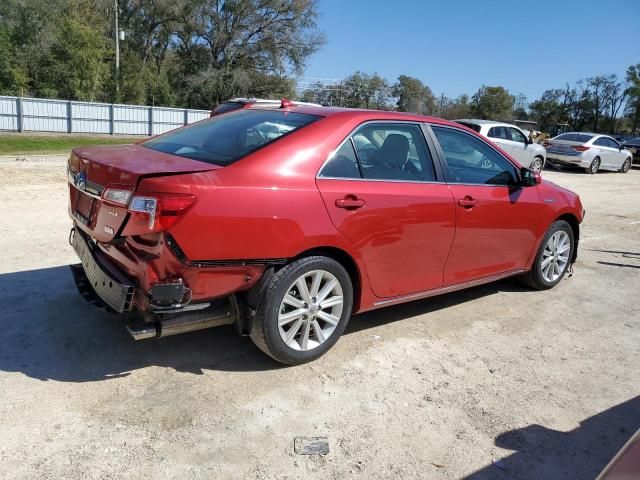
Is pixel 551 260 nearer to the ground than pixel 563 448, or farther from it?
farther from it

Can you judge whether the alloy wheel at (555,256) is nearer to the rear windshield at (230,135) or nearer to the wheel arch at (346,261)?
the wheel arch at (346,261)

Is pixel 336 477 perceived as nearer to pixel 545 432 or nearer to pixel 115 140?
pixel 545 432

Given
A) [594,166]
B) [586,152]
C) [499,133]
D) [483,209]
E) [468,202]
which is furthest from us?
[594,166]

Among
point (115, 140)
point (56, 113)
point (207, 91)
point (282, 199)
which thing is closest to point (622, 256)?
point (282, 199)

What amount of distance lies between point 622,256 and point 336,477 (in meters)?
6.35

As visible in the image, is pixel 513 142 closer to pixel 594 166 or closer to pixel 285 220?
pixel 594 166

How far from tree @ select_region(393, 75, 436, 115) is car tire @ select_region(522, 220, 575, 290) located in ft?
188

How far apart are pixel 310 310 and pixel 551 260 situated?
3.17 metres

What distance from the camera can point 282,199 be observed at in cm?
339

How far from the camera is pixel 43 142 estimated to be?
22188mm

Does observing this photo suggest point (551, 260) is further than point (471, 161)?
Yes

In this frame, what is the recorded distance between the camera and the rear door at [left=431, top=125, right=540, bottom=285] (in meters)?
4.52

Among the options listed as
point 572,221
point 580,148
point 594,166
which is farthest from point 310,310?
point 594,166

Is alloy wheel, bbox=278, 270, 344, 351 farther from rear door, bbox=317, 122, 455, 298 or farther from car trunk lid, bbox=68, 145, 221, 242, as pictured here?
car trunk lid, bbox=68, 145, 221, 242
